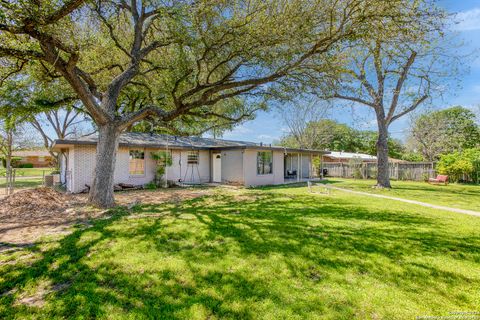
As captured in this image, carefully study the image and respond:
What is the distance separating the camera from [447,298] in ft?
10.2

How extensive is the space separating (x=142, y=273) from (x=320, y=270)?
2644 mm

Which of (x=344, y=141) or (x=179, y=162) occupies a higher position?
(x=344, y=141)

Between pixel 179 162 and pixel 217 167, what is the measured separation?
270cm

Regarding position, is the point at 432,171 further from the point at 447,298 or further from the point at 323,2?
the point at 447,298

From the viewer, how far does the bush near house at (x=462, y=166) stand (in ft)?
60.0

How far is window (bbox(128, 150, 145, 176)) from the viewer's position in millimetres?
14359

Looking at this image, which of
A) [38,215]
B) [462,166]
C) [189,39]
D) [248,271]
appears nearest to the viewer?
[248,271]

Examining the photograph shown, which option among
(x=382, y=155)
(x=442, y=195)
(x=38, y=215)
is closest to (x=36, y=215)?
(x=38, y=215)

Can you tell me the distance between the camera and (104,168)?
820cm

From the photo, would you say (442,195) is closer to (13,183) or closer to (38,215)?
(38,215)

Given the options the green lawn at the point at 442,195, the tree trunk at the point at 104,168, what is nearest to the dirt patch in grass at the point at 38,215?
the tree trunk at the point at 104,168

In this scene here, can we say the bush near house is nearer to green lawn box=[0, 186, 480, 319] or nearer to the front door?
green lawn box=[0, 186, 480, 319]

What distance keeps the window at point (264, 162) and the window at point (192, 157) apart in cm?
428

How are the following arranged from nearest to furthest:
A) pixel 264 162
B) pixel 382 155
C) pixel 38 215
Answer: pixel 38 215
pixel 382 155
pixel 264 162
